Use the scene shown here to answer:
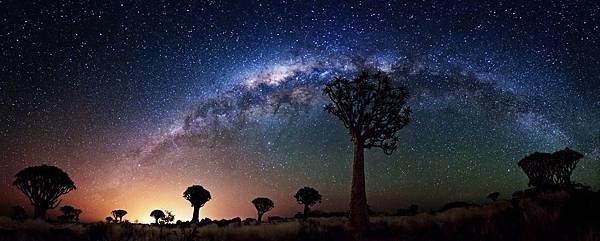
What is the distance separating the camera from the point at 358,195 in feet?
58.0

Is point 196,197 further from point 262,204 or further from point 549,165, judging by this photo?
point 549,165

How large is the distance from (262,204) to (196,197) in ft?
39.4

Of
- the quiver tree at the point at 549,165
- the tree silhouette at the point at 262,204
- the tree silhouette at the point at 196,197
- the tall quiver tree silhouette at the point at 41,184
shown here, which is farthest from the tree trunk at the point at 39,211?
the quiver tree at the point at 549,165

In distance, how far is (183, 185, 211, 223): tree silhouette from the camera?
46.8 metres

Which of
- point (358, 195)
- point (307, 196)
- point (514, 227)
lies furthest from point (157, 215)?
point (514, 227)

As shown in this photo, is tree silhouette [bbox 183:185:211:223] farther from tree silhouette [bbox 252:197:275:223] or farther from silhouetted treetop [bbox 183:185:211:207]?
tree silhouette [bbox 252:197:275:223]

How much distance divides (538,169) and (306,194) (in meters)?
25.6

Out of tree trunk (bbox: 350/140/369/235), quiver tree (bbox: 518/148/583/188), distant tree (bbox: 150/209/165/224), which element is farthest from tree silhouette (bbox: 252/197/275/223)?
tree trunk (bbox: 350/140/369/235)

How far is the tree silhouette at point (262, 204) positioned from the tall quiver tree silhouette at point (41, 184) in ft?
85.0

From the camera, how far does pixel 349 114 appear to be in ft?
62.1

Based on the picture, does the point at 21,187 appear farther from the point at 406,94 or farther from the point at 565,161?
the point at 565,161

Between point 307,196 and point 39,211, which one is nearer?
point 39,211

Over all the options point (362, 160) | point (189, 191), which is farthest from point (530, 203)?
point (189, 191)

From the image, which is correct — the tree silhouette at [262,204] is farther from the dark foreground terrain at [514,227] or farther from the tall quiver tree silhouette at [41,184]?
the dark foreground terrain at [514,227]
